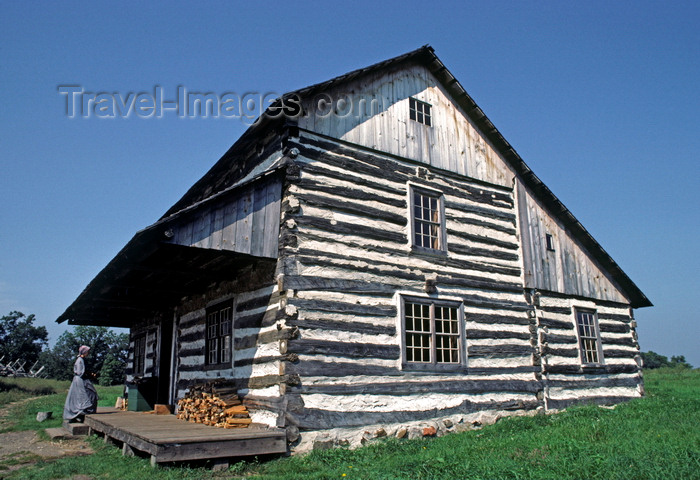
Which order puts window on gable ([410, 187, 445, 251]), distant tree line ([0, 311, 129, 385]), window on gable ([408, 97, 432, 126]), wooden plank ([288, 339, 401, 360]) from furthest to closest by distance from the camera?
distant tree line ([0, 311, 129, 385]) → window on gable ([408, 97, 432, 126]) → window on gable ([410, 187, 445, 251]) → wooden plank ([288, 339, 401, 360])

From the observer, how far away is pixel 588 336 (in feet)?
52.6

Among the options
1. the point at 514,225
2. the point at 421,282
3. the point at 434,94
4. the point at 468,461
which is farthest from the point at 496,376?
the point at 434,94

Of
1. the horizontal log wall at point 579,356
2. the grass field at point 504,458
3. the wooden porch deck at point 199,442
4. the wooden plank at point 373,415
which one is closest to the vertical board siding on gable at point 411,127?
the horizontal log wall at point 579,356

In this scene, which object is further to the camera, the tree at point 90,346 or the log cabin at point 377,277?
the tree at point 90,346

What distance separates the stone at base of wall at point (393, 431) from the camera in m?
9.60

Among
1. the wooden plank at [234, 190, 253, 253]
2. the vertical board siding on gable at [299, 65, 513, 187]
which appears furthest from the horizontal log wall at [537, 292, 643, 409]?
the wooden plank at [234, 190, 253, 253]

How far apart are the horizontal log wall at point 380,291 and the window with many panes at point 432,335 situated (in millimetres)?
216

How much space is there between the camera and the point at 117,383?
47469mm

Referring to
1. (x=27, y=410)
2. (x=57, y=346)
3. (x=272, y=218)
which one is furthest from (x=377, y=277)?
(x=57, y=346)

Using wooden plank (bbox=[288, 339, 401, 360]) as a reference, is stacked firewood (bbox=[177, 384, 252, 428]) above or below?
below

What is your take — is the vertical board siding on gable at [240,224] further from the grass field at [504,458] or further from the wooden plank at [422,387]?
the grass field at [504,458]

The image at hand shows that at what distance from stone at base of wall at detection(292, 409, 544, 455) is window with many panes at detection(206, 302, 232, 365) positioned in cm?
305

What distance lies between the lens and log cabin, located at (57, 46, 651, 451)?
396 inches

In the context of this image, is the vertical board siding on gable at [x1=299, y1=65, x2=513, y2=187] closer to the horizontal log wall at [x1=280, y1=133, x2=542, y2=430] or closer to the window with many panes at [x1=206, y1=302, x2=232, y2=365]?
the horizontal log wall at [x1=280, y1=133, x2=542, y2=430]
